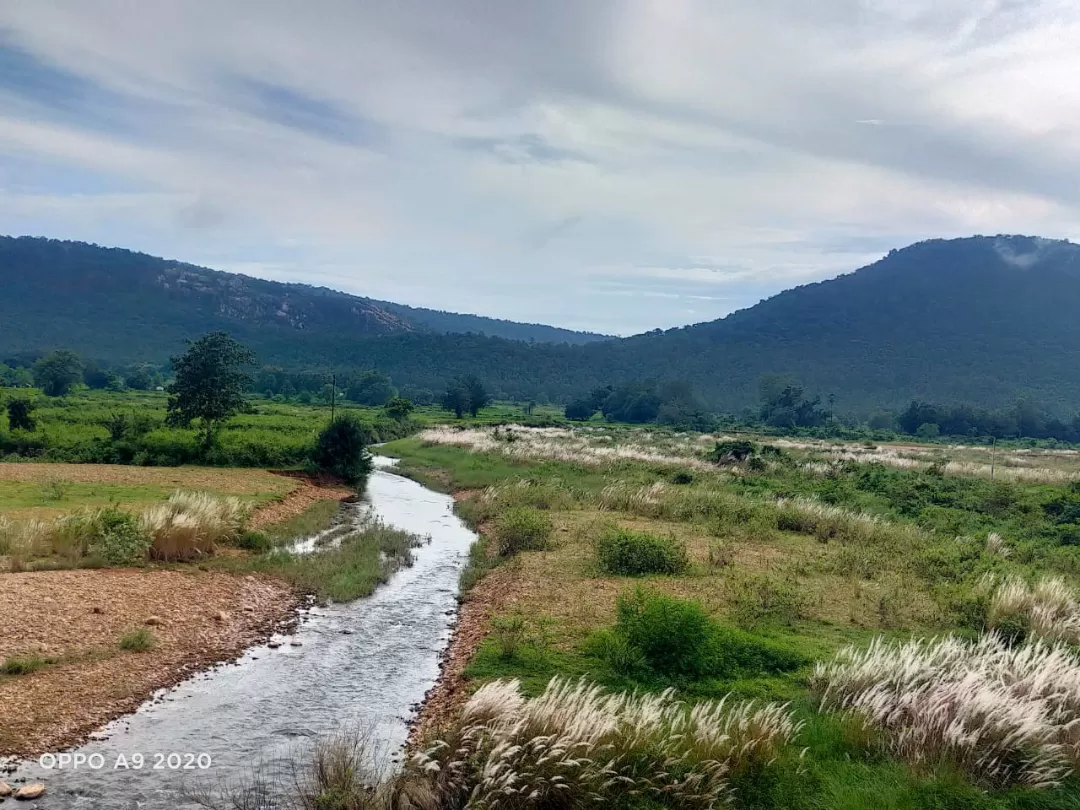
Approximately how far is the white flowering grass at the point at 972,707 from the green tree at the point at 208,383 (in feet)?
119

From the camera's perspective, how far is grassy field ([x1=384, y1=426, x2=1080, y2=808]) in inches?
343

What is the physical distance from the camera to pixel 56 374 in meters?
86.6

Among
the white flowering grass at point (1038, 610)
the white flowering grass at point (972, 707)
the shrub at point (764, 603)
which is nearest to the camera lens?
the white flowering grass at point (972, 707)

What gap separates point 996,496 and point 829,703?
1075 inches

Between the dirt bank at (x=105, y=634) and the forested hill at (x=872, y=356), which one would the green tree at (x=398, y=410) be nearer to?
the dirt bank at (x=105, y=634)

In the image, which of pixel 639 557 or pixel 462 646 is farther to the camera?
pixel 639 557

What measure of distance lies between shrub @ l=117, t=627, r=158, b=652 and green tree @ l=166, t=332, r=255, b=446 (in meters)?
27.6

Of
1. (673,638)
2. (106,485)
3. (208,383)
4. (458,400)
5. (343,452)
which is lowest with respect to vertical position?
(106,485)

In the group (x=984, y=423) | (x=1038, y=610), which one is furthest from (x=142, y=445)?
(x=984, y=423)

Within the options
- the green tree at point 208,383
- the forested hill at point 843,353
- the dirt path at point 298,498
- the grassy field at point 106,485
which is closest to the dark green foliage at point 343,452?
the dirt path at point 298,498

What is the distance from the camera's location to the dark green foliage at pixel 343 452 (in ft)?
133

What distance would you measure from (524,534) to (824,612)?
10196 mm

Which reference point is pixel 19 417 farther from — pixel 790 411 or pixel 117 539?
pixel 790 411

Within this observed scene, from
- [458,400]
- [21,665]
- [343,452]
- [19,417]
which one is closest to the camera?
[21,665]
